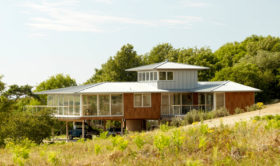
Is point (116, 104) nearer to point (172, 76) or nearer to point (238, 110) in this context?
point (172, 76)

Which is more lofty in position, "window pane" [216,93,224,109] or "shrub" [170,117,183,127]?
"window pane" [216,93,224,109]

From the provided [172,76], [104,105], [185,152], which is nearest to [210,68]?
[172,76]

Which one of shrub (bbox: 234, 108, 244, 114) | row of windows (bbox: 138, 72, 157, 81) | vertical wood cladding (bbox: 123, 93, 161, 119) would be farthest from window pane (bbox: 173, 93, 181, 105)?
shrub (bbox: 234, 108, 244, 114)

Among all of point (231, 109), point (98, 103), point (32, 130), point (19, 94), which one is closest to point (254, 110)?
point (231, 109)

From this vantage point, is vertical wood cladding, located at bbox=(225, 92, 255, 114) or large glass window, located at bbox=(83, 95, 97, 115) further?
vertical wood cladding, located at bbox=(225, 92, 255, 114)

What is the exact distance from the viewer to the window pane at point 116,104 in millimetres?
35562

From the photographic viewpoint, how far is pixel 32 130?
26984mm

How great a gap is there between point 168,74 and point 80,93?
323 inches

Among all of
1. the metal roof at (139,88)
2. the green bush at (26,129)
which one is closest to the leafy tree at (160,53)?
the metal roof at (139,88)

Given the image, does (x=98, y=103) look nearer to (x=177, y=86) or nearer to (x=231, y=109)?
(x=177, y=86)

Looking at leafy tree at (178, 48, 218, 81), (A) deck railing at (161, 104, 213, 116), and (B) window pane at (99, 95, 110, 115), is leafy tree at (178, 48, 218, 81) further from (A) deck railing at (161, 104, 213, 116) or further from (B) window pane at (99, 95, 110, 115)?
(B) window pane at (99, 95, 110, 115)

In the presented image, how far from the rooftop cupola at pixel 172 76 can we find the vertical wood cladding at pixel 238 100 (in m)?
3.90

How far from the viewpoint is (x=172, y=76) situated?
126 ft

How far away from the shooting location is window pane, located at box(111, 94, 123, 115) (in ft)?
117
